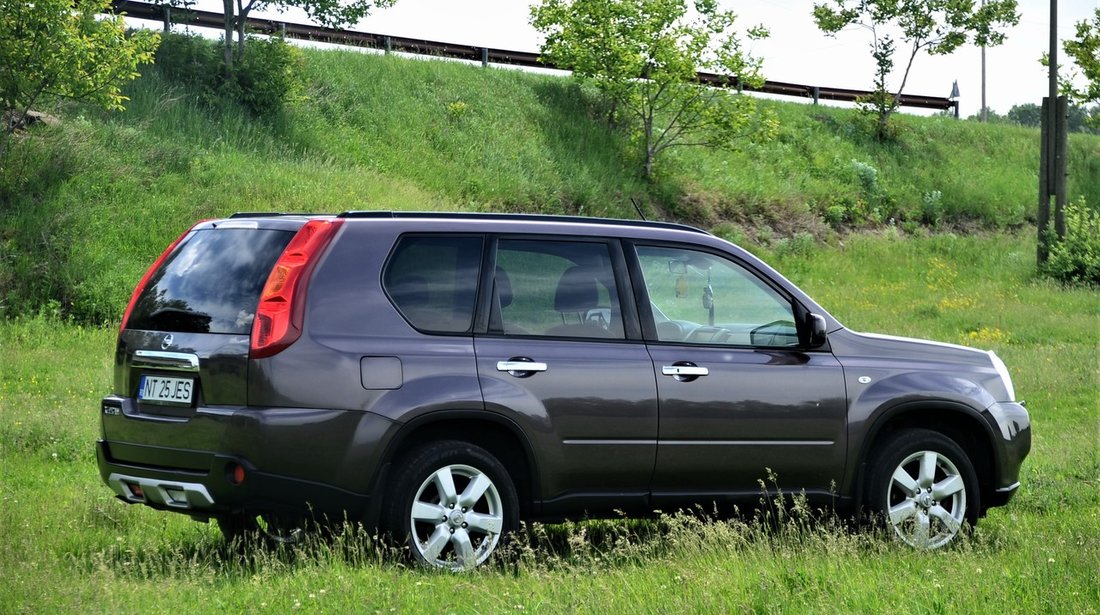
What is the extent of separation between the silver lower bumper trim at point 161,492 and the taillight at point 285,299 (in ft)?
2.32

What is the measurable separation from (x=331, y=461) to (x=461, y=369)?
0.75m

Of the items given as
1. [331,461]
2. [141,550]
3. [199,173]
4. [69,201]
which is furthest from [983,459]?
[199,173]

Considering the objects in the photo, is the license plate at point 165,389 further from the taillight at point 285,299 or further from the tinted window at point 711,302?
the tinted window at point 711,302

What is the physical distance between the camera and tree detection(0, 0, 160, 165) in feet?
61.9

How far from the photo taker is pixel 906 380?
279 inches

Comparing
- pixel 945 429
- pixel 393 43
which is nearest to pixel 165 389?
pixel 945 429

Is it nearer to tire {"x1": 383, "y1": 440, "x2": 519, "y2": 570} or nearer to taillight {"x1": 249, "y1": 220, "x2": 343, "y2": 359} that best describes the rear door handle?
tire {"x1": 383, "y1": 440, "x2": 519, "y2": 570}

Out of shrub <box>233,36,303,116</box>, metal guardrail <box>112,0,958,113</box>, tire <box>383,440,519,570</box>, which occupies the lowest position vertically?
tire <box>383,440,519,570</box>

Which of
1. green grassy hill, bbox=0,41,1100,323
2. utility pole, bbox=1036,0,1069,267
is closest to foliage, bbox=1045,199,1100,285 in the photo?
utility pole, bbox=1036,0,1069,267

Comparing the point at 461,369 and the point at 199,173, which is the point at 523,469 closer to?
the point at 461,369

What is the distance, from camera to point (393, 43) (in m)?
35.8

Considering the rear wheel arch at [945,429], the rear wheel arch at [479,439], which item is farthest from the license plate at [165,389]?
the rear wheel arch at [945,429]

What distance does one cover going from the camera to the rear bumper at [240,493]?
5.81 metres

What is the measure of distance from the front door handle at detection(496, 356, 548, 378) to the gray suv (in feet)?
0.03
